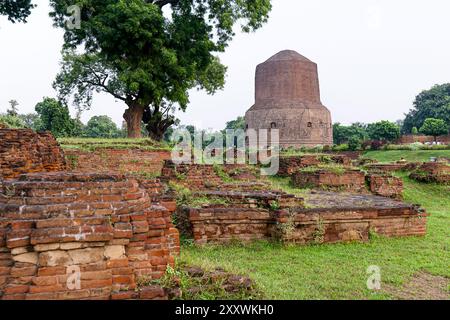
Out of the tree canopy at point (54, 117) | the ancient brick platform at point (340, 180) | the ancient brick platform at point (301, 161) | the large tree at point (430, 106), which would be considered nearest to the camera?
the ancient brick platform at point (340, 180)

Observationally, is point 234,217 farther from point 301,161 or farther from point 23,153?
point 301,161

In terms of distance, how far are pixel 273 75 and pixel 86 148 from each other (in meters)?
17.6

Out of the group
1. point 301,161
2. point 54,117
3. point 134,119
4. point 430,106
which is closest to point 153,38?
point 134,119

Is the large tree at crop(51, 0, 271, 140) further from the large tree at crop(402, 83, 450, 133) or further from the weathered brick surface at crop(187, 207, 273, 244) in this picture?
the large tree at crop(402, 83, 450, 133)

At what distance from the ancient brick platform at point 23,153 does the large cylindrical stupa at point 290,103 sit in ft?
64.8

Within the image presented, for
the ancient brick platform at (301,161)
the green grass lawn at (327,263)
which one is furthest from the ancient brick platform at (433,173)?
the green grass lawn at (327,263)

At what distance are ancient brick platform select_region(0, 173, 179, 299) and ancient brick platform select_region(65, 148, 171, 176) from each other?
24.8ft

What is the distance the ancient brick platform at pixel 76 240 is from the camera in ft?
7.75

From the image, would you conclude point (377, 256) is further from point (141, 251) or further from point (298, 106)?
point (298, 106)

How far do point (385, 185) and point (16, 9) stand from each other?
1422cm

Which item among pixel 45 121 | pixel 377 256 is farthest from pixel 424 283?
pixel 45 121

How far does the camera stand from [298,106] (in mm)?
25906

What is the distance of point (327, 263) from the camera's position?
4.02 m

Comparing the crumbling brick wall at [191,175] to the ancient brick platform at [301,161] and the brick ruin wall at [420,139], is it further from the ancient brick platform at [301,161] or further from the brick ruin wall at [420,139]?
the brick ruin wall at [420,139]
